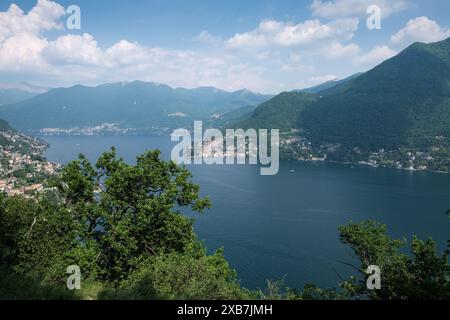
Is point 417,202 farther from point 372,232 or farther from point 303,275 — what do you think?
point 372,232

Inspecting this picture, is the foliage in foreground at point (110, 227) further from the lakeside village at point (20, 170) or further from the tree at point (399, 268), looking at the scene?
the lakeside village at point (20, 170)

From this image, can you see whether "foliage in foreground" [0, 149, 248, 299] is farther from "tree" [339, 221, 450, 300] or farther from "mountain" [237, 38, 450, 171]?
"mountain" [237, 38, 450, 171]

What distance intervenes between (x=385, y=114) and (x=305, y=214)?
362 ft

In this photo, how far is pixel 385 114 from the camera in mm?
150625

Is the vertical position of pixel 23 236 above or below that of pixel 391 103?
below

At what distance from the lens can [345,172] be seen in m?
98.1

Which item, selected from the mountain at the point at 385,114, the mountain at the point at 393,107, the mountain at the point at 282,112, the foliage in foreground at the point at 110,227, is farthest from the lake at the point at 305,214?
the mountain at the point at 282,112

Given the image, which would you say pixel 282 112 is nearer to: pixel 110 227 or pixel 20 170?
pixel 20 170

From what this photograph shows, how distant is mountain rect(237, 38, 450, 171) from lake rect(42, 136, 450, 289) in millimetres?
27779

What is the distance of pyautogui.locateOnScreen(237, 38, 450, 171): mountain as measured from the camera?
12356 cm

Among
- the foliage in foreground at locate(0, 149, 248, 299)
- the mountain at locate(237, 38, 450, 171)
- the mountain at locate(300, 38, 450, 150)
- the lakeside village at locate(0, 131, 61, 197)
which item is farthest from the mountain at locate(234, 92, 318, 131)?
the foliage in foreground at locate(0, 149, 248, 299)

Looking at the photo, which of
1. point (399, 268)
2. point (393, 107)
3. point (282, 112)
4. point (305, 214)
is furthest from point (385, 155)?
point (399, 268)

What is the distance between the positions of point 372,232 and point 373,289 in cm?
976

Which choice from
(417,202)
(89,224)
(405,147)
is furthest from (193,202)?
(405,147)
